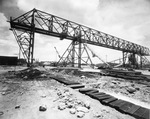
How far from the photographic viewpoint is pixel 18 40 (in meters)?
11.1

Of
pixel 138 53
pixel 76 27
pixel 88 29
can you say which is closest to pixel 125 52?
pixel 138 53

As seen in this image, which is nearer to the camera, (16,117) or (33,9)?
(16,117)

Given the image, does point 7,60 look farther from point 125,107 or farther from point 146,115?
point 146,115

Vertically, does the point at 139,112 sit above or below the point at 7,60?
below

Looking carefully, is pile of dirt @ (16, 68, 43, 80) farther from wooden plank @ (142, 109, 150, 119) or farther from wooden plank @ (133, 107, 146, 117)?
wooden plank @ (142, 109, 150, 119)

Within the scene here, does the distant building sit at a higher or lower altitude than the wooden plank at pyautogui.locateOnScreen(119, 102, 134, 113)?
higher

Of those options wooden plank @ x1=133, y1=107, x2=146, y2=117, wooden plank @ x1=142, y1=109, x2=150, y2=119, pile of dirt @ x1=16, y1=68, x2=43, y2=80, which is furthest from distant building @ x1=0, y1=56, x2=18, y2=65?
wooden plank @ x1=142, y1=109, x2=150, y2=119

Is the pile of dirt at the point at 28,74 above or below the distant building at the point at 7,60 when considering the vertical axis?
below

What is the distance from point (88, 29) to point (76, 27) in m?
3.62

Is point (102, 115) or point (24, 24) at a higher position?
point (24, 24)

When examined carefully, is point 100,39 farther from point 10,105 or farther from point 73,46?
point 10,105

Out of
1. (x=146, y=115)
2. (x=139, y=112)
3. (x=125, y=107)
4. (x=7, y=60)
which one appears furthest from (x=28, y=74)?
(x=7, y=60)

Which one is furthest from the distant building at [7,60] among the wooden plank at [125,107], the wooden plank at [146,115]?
the wooden plank at [146,115]

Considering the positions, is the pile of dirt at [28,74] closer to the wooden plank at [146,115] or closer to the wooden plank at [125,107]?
the wooden plank at [125,107]
